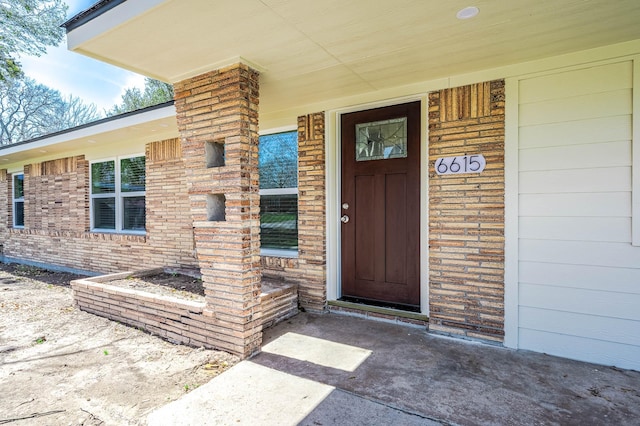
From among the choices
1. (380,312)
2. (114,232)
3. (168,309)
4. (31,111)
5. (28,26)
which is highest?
(31,111)

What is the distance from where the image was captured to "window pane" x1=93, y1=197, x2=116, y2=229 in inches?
244

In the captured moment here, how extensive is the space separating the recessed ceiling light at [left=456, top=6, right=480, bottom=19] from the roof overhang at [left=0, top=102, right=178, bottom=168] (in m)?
3.54

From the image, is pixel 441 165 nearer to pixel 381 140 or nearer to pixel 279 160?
pixel 381 140

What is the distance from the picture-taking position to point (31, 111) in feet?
63.9

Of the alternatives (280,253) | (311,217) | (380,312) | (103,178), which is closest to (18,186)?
(103,178)

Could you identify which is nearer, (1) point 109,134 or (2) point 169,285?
(2) point 169,285

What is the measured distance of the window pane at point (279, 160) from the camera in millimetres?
4195

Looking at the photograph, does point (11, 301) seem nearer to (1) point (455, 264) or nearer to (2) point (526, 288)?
(1) point (455, 264)

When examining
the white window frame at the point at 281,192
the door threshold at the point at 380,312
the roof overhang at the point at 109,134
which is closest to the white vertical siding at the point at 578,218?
the door threshold at the point at 380,312

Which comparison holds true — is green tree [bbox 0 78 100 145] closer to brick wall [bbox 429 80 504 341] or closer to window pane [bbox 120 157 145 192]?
window pane [bbox 120 157 145 192]

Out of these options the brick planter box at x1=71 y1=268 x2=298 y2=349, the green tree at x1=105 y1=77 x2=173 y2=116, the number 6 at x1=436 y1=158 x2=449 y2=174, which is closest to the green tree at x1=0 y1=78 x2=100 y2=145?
the green tree at x1=105 y1=77 x2=173 y2=116

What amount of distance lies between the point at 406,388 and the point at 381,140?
2.43 meters

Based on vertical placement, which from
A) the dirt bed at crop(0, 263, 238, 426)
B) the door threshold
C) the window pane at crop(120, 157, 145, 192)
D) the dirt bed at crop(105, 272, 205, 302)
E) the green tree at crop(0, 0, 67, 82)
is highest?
the green tree at crop(0, 0, 67, 82)

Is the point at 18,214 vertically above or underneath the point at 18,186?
underneath
